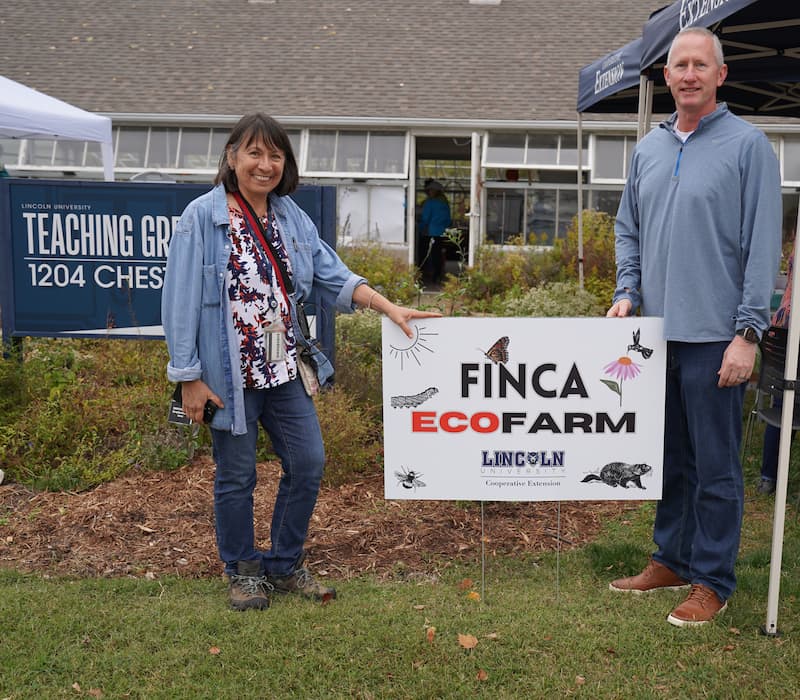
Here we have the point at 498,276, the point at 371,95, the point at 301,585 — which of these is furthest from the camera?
the point at 371,95

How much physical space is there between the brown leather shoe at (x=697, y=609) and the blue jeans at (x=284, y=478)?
1538 millimetres

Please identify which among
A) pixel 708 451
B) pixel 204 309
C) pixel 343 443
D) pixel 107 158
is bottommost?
pixel 343 443

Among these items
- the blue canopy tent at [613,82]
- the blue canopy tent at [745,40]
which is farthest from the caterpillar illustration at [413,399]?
the blue canopy tent at [613,82]

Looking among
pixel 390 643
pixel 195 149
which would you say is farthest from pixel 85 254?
pixel 195 149

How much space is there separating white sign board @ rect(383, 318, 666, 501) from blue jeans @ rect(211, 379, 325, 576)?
0.35 metres

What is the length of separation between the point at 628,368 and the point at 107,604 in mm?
2349

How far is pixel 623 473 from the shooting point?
371 centimetres

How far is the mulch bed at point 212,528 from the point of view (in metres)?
4.36

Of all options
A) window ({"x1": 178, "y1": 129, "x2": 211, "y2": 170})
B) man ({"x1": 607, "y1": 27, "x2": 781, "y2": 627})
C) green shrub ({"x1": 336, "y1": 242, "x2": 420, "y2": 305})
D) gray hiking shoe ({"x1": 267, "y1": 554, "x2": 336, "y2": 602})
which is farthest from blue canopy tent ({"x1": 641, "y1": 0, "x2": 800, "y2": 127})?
window ({"x1": 178, "y1": 129, "x2": 211, "y2": 170})

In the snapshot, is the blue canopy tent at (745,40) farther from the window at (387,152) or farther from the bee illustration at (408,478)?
the window at (387,152)

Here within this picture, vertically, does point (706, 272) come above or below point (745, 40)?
below

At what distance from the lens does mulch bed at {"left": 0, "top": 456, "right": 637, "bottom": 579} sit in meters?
4.36

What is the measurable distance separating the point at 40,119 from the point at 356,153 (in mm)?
6527

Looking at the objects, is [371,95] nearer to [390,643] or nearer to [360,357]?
[360,357]
